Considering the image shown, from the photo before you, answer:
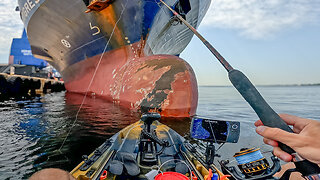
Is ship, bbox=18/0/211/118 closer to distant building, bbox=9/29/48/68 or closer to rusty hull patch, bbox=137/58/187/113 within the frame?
rusty hull patch, bbox=137/58/187/113

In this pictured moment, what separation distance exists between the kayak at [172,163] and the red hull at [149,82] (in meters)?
4.74

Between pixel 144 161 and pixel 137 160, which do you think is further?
pixel 137 160

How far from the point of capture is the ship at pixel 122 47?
27.5 feet

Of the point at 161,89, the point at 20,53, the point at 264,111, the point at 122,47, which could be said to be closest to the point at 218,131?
the point at 264,111

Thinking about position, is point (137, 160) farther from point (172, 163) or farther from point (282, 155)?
point (282, 155)

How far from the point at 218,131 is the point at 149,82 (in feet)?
22.1

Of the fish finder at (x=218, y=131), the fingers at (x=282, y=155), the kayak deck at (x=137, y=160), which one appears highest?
the fingers at (x=282, y=155)

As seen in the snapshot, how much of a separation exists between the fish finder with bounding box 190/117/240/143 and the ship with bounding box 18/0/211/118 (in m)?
5.76

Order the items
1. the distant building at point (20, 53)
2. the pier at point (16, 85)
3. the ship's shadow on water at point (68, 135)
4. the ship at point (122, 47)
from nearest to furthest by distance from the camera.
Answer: the ship's shadow on water at point (68, 135) → the ship at point (122, 47) → the pier at point (16, 85) → the distant building at point (20, 53)

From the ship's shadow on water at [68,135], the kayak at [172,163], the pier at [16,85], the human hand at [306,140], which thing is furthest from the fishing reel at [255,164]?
the pier at [16,85]

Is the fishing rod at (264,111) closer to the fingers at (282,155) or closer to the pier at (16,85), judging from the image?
the fingers at (282,155)

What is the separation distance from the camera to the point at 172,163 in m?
2.65

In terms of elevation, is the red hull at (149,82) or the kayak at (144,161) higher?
the red hull at (149,82)

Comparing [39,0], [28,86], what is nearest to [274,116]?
[39,0]
